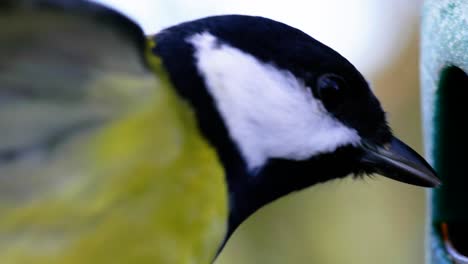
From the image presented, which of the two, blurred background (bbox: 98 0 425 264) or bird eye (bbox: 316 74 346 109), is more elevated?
bird eye (bbox: 316 74 346 109)

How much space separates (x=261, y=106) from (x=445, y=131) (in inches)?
12.3

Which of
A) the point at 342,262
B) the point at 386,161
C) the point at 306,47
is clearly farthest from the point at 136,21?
the point at 342,262

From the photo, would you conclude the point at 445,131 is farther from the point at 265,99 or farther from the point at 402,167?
the point at 265,99

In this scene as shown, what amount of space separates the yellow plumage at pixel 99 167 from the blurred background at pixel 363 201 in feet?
2.66

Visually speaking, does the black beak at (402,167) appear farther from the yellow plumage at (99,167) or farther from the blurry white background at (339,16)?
the blurry white background at (339,16)

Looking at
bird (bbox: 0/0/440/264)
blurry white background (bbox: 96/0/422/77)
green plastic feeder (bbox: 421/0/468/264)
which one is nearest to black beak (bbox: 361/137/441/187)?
bird (bbox: 0/0/440/264)

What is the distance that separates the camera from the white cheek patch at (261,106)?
723 mm

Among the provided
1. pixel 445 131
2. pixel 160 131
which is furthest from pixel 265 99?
pixel 445 131

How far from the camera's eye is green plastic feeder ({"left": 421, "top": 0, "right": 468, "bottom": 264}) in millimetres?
883

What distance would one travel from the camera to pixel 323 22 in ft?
4.85

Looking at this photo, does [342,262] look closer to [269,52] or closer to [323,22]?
[323,22]

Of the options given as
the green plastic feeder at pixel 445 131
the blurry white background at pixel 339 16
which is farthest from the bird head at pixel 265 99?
the blurry white background at pixel 339 16

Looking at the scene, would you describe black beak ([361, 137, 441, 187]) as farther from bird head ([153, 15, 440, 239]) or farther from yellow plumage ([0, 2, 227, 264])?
yellow plumage ([0, 2, 227, 264])

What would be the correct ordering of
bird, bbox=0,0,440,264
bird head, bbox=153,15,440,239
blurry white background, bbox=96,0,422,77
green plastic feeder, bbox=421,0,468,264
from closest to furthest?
bird, bbox=0,0,440,264, bird head, bbox=153,15,440,239, green plastic feeder, bbox=421,0,468,264, blurry white background, bbox=96,0,422,77
